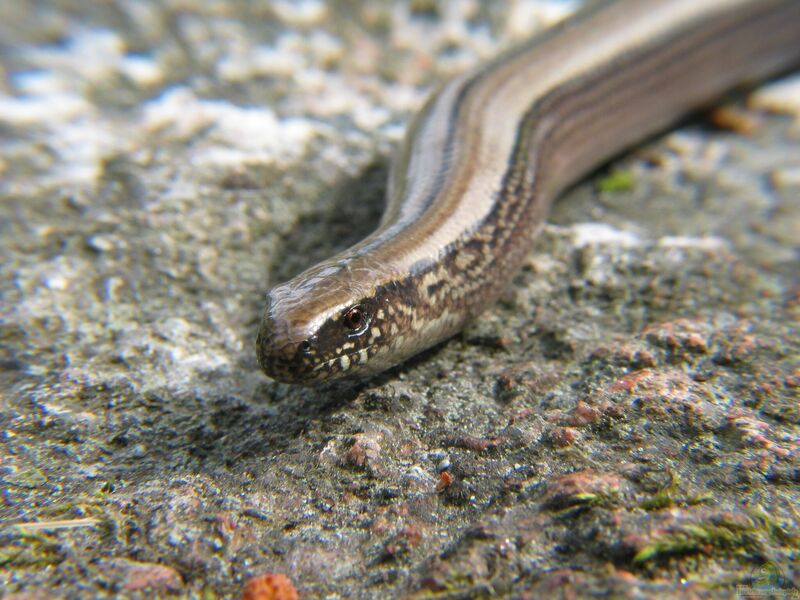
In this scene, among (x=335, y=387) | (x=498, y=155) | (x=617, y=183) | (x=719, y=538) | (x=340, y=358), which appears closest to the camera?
(x=719, y=538)

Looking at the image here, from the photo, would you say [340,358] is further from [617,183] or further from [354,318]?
[617,183]

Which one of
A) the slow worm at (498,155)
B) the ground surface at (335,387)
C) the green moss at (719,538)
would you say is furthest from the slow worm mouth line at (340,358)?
the green moss at (719,538)

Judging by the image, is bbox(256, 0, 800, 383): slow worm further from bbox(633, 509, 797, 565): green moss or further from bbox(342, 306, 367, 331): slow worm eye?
bbox(633, 509, 797, 565): green moss

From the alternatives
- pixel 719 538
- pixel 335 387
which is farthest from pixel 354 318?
pixel 719 538

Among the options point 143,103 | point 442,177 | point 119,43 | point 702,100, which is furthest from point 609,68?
point 119,43

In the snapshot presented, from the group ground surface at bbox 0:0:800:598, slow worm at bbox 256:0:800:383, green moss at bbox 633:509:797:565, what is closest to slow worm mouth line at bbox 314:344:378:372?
slow worm at bbox 256:0:800:383

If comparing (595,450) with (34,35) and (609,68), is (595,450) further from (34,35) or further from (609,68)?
(34,35)
